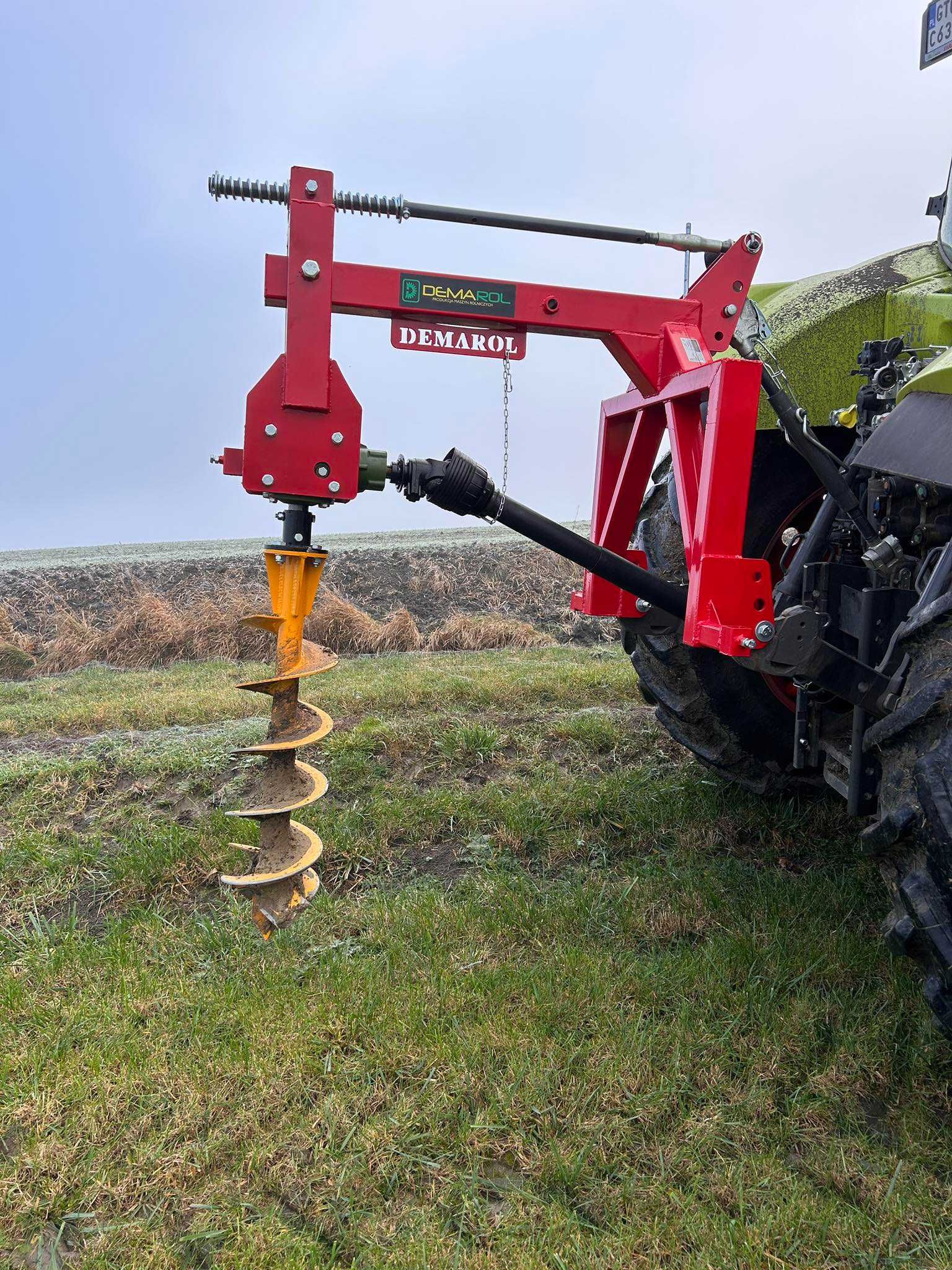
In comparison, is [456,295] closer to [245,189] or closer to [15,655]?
[245,189]

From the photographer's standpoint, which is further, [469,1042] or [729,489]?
[729,489]

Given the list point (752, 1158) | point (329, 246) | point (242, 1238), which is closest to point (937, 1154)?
point (752, 1158)

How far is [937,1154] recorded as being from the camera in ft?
6.57

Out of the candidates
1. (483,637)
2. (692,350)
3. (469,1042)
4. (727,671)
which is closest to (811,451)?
(692,350)

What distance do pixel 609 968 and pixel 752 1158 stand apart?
2.21 feet

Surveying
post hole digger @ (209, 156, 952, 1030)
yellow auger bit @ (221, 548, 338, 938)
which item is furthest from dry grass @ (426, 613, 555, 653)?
yellow auger bit @ (221, 548, 338, 938)

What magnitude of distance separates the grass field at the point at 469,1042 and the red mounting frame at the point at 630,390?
3.16 ft

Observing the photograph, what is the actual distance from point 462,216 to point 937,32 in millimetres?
1943

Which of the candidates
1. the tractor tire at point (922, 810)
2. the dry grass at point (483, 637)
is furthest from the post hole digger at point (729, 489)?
the dry grass at point (483, 637)

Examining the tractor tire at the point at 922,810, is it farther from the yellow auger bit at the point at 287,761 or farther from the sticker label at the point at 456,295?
the yellow auger bit at the point at 287,761

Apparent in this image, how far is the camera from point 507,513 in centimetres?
271

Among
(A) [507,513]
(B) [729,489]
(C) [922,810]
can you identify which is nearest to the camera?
(C) [922,810]

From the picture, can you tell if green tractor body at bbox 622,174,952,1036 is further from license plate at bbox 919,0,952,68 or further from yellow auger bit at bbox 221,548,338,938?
yellow auger bit at bbox 221,548,338,938

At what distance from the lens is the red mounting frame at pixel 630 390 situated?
241 cm
